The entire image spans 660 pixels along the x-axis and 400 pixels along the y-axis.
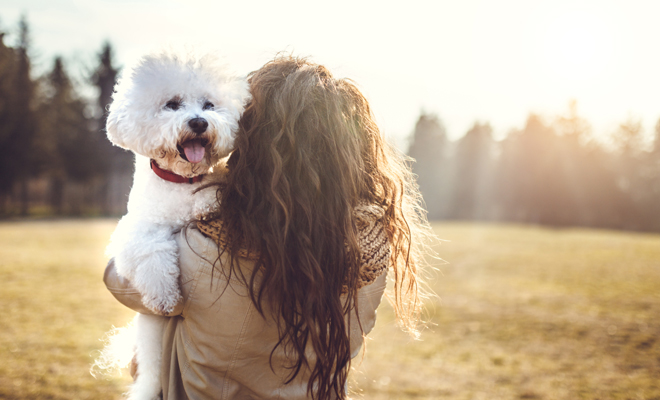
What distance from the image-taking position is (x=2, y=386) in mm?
→ 4508

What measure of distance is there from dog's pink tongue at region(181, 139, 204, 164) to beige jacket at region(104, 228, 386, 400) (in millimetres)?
264

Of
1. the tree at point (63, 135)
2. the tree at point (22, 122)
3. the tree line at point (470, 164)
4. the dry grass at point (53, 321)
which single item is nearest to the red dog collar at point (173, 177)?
the dry grass at point (53, 321)

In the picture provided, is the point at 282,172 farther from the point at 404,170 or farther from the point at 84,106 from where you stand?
the point at 84,106

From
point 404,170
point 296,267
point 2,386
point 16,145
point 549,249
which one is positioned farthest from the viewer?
point 16,145

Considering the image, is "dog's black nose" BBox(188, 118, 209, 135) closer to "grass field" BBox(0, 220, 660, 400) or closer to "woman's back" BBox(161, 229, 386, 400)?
"woman's back" BBox(161, 229, 386, 400)

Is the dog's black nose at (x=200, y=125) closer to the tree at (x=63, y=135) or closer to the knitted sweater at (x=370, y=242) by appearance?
the knitted sweater at (x=370, y=242)

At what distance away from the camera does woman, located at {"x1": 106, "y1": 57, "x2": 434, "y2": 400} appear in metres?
1.33

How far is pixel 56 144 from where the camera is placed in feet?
93.5

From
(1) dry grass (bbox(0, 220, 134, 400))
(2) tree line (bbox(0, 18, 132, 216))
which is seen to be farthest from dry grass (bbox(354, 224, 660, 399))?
(2) tree line (bbox(0, 18, 132, 216))

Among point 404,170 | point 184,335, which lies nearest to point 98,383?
point 184,335

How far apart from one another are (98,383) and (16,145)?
27.4 metres

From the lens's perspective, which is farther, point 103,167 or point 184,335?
point 103,167

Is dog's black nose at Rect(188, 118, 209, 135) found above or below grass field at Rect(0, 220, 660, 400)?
above

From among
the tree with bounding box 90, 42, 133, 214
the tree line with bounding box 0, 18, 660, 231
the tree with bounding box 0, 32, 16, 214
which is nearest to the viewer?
the tree with bounding box 0, 32, 16, 214
